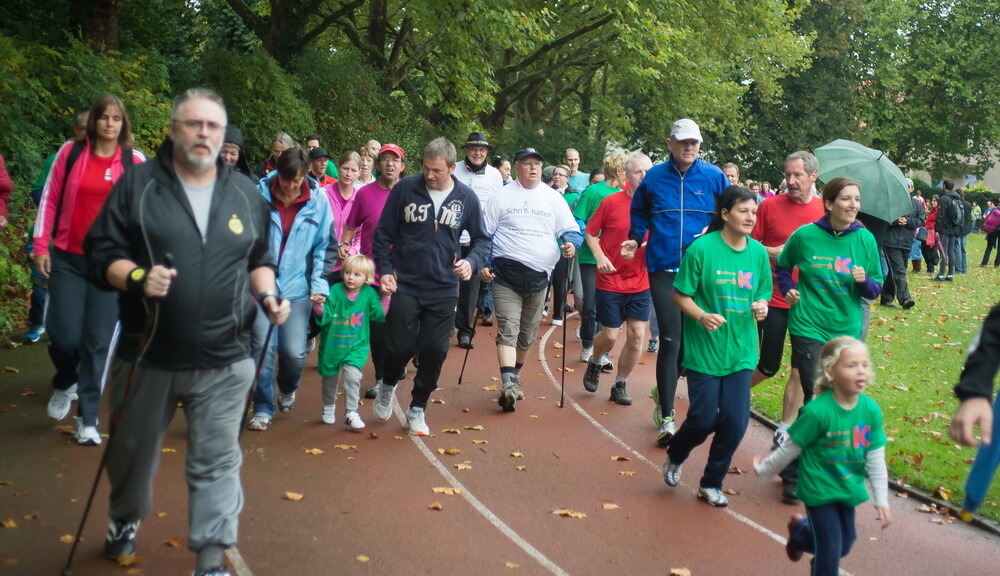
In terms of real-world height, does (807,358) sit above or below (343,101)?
below

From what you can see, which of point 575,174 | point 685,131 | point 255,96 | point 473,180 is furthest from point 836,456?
point 255,96

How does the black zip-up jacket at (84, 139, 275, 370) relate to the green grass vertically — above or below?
above

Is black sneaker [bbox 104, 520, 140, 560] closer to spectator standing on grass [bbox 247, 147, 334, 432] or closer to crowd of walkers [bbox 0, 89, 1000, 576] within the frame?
crowd of walkers [bbox 0, 89, 1000, 576]

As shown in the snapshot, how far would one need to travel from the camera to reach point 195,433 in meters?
5.05

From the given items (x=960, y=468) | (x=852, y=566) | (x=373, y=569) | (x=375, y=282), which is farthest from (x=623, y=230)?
(x=373, y=569)

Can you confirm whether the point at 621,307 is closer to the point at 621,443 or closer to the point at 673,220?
the point at 621,443

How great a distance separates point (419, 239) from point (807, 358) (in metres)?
3.08

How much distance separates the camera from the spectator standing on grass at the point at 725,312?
729cm

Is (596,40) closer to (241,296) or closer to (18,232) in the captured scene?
(18,232)

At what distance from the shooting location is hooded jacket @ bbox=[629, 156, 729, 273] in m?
8.94

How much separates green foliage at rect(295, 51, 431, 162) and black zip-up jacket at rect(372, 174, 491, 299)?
13.9 m

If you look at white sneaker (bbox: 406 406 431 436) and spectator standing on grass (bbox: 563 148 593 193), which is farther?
spectator standing on grass (bbox: 563 148 593 193)

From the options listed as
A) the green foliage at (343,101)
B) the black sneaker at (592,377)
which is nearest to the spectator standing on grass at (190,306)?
the black sneaker at (592,377)

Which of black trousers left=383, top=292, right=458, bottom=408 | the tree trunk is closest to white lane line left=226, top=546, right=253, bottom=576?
black trousers left=383, top=292, right=458, bottom=408
